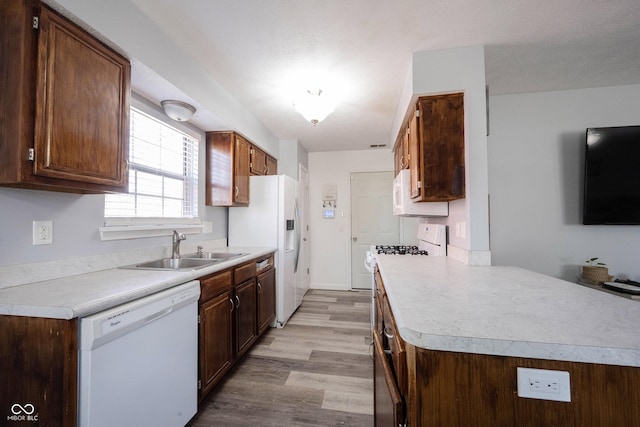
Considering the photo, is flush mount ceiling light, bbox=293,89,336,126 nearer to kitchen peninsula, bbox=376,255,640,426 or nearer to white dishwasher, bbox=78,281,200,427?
white dishwasher, bbox=78,281,200,427

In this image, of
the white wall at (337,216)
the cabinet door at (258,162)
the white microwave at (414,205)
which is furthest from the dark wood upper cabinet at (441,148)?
the white wall at (337,216)

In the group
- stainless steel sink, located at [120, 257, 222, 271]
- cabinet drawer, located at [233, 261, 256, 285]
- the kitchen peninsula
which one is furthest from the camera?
cabinet drawer, located at [233, 261, 256, 285]

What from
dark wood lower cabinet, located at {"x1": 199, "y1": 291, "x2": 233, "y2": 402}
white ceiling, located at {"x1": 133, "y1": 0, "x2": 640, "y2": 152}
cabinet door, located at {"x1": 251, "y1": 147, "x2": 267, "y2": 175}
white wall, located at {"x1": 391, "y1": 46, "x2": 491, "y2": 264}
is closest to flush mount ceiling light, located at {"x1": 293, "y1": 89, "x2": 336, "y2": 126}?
white ceiling, located at {"x1": 133, "y1": 0, "x2": 640, "y2": 152}

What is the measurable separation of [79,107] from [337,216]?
373 cm

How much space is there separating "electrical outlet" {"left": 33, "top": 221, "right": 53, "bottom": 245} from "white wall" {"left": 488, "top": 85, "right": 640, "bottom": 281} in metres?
3.34

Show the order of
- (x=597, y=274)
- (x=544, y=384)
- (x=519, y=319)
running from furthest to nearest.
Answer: (x=597, y=274) → (x=519, y=319) → (x=544, y=384)

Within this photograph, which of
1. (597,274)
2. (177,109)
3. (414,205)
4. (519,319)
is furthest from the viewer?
(414,205)

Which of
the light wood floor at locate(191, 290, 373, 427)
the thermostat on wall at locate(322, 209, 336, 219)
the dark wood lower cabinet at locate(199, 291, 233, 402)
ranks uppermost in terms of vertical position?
the thermostat on wall at locate(322, 209, 336, 219)

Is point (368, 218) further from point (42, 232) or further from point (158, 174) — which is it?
point (42, 232)

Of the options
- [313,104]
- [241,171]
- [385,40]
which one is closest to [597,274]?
[385,40]

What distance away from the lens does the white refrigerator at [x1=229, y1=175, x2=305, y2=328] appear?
3.00 m

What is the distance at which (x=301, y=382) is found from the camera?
6.48 feet

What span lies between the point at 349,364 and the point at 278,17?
2.61m

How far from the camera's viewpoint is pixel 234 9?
1.50 metres
